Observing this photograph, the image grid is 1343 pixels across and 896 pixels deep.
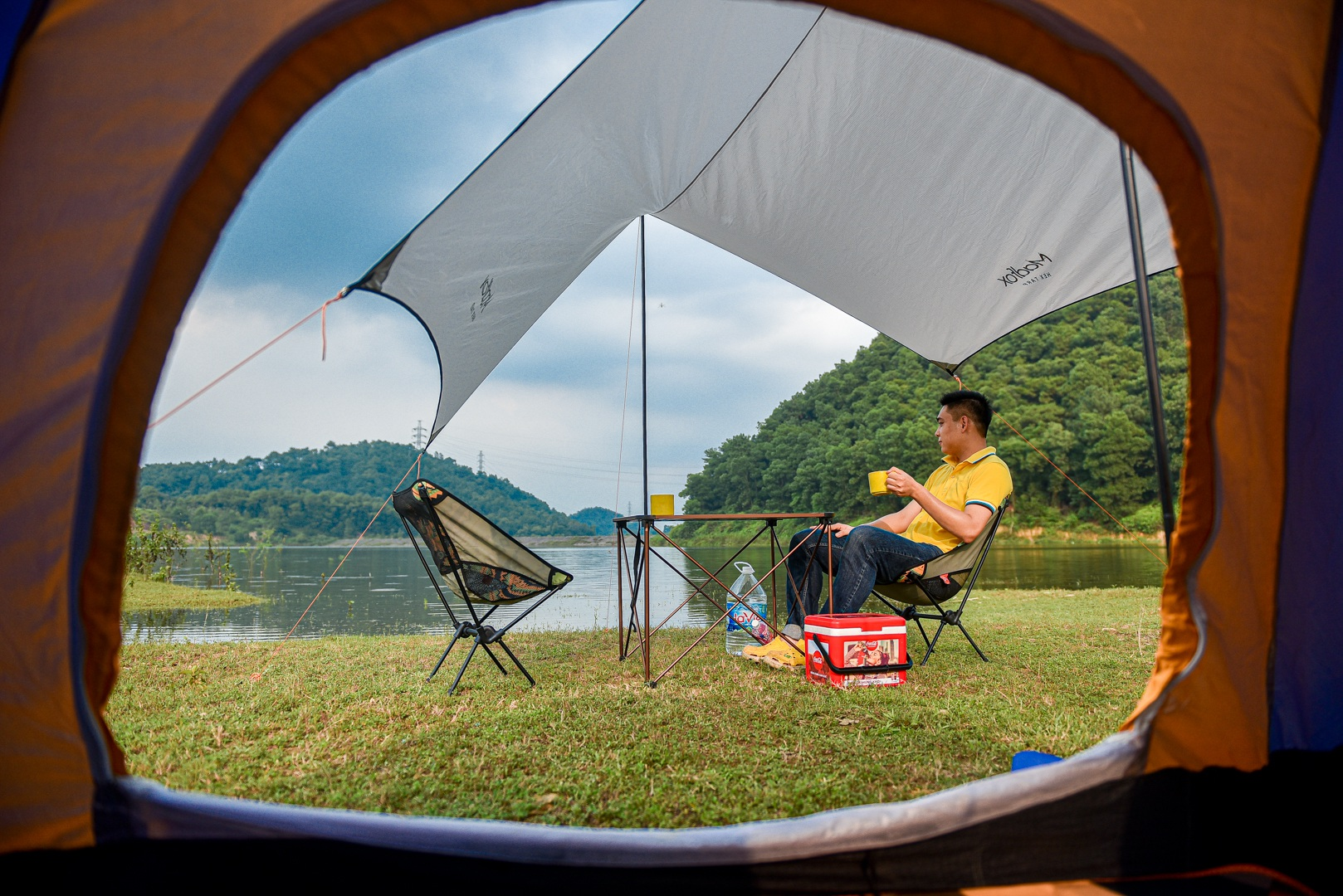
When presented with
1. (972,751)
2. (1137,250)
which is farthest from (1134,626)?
(1137,250)

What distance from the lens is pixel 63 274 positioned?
1096mm

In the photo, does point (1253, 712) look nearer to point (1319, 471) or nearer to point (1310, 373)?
point (1319, 471)

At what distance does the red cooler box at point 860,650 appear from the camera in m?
2.59

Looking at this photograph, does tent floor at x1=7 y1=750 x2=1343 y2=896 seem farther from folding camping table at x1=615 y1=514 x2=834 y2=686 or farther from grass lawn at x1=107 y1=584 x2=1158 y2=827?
folding camping table at x1=615 y1=514 x2=834 y2=686

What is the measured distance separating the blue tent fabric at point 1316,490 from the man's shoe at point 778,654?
5.54 ft

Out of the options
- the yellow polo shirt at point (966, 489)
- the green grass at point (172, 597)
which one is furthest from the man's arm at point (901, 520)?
the green grass at point (172, 597)

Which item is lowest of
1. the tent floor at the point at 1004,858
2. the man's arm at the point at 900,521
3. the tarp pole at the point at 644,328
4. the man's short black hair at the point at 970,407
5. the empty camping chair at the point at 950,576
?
the tent floor at the point at 1004,858

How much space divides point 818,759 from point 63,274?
5.78 ft

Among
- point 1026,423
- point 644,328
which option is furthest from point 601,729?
point 1026,423

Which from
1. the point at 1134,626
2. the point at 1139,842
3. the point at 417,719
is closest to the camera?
the point at 1139,842

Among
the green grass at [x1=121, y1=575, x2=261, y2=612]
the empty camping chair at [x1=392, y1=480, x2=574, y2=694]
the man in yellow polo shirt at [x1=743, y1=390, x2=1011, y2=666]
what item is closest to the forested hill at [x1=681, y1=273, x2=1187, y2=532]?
the green grass at [x1=121, y1=575, x2=261, y2=612]

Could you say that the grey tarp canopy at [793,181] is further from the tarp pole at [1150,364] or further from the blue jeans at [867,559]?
the blue jeans at [867,559]

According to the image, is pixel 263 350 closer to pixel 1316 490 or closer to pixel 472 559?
pixel 472 559

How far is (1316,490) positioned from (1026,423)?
86.2 feet
